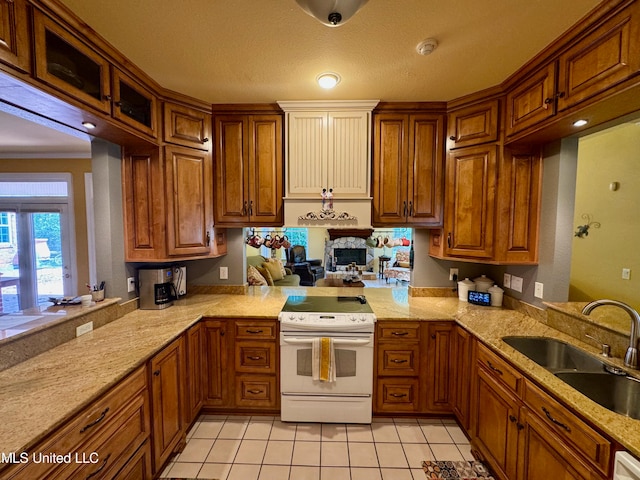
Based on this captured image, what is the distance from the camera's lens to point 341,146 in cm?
238

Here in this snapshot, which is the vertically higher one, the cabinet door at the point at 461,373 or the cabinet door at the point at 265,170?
the cabinet door at the point at 265,170

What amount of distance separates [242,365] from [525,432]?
6.09 feet

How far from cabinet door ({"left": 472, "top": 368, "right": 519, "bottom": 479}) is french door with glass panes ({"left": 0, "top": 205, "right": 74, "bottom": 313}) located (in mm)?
4615

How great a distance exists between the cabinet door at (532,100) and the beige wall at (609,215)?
4.60ft

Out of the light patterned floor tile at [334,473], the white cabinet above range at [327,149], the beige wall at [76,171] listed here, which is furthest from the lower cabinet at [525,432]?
the beige wall at [76,171]

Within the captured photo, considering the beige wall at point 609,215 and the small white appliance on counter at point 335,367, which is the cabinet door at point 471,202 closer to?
the small white appliance on counter at point 335,367

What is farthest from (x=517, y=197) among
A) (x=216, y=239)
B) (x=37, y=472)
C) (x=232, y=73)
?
(x=37, y=472)

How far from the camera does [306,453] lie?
1.92m

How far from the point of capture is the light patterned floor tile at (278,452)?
185 cm

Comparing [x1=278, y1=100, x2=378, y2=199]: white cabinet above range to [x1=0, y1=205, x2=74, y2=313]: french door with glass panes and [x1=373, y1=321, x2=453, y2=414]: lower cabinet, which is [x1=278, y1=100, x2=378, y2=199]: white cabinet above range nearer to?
[x1=373, y1=321, x2=453, y2=414]: lower cabinet

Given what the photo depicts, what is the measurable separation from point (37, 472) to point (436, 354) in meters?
2.26

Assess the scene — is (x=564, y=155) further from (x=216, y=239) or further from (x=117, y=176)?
(x=117, y=176)

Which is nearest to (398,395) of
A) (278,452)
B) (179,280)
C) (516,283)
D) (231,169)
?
(278,452)

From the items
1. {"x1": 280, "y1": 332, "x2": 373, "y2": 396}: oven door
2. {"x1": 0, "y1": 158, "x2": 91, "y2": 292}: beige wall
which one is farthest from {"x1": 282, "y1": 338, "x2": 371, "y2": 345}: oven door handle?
{"x1": 0, "y1": 158, "x2": 91, "y2": 292}: beige wall
